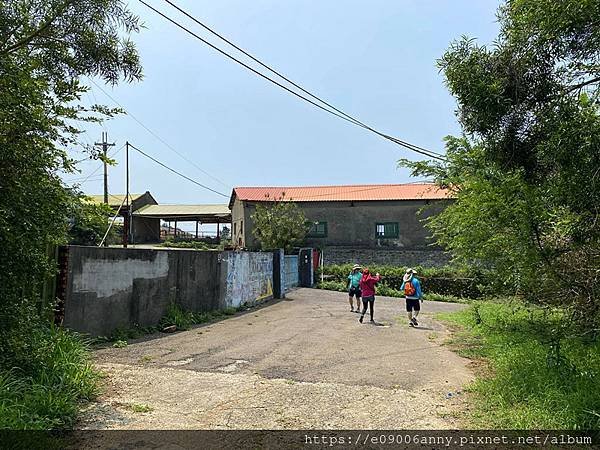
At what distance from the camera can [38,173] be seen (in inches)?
201

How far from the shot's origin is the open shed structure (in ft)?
143

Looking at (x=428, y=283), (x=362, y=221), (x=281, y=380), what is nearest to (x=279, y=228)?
(x=362, y=221)

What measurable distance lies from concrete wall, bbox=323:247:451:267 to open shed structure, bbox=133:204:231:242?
43.5ft

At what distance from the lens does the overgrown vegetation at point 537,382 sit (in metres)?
4.95

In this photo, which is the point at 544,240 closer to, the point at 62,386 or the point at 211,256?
the point at 62,386

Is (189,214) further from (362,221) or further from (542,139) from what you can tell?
(542,139)

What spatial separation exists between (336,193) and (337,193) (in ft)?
0.27

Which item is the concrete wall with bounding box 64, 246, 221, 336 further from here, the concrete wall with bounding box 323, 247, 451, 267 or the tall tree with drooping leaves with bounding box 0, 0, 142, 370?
the concrete wall with bounding box 323, 247, 451, 267

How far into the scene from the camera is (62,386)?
5320 millimetres

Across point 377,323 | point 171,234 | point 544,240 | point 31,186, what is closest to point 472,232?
point 544,240

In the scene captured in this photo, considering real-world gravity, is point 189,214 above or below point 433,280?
above

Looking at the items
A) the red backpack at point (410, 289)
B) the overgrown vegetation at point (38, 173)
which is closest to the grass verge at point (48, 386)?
the overgrown vegetation at point (38, 173)

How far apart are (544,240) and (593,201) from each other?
2058mm

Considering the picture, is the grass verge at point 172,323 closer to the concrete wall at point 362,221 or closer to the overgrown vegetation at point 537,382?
the overgrown vegetation at point 537,382
